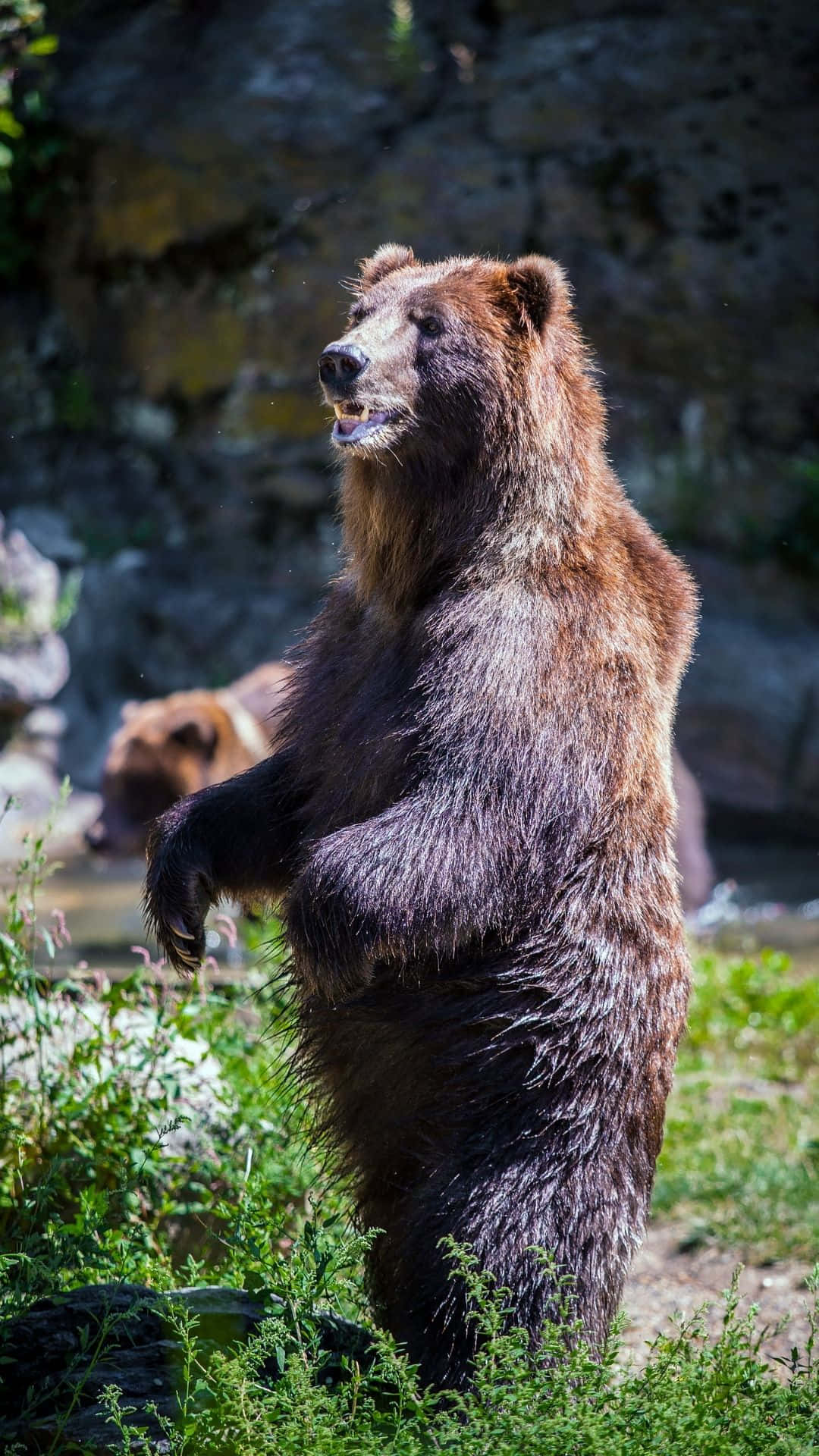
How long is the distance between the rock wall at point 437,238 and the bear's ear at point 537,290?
8371mm

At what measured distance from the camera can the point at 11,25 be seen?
382 inches

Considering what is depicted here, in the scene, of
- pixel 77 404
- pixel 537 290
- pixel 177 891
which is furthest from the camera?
pixel 77 404

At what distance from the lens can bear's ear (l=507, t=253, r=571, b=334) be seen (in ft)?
11.2

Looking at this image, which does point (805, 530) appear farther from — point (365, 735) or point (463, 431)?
point (365, 735)

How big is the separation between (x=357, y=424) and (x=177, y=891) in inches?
46.0

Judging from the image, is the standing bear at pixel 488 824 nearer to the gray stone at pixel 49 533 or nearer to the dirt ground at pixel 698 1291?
the dirt ground at pixel 698 1291

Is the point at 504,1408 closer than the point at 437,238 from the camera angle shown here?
Yes

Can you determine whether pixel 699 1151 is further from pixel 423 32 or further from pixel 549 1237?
pixel 423 32

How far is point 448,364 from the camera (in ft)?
11.0

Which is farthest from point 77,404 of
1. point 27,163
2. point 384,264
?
point 384,264

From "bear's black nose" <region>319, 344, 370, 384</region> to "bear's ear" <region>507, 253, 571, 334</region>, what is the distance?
0.40 meters

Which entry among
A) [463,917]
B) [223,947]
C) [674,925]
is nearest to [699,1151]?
[674,925]

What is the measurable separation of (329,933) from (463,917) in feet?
0.90

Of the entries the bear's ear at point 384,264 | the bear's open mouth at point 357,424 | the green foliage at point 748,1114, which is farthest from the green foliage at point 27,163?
the bear's open mouth at point 357,424
